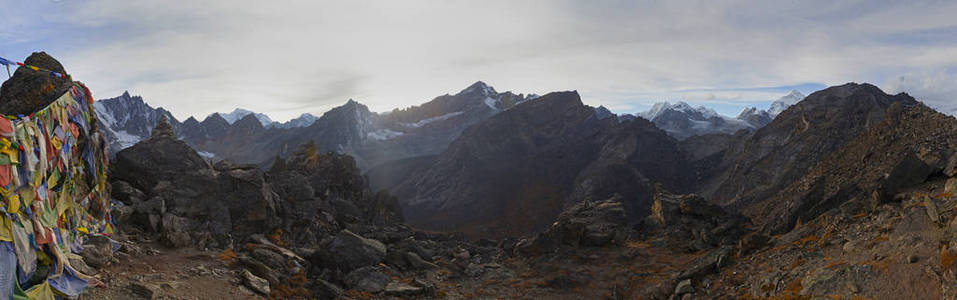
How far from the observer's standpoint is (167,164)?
1089 inches

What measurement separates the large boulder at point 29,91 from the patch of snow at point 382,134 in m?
165

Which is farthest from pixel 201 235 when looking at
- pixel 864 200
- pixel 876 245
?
pixel 864 200

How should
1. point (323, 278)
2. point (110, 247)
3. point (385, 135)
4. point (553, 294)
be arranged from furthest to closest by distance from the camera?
1. point (385, 135)
2. point (553, 294)
3. point (323, 278)
4. point (110, 247)

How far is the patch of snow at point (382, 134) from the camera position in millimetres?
184375

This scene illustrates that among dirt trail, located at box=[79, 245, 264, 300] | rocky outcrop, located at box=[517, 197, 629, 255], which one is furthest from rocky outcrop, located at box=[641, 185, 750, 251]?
dirt trail, located at box=[79, 245, 264, 300]

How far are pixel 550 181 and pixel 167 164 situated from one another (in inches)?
3322

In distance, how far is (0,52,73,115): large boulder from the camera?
1711 cm

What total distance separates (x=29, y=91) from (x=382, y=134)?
569 feet

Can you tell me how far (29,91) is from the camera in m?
17.8

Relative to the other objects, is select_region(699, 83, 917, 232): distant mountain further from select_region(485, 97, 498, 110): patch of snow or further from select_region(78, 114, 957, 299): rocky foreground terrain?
select_region(485, 97, 498, 110): patch of snow

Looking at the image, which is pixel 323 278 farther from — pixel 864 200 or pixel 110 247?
pixel 864 200

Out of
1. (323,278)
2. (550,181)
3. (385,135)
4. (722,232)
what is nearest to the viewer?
(323,278)

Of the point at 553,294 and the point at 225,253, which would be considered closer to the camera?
the point at 225,253

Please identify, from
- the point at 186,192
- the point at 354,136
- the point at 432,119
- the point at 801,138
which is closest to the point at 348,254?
the point at 186,192
